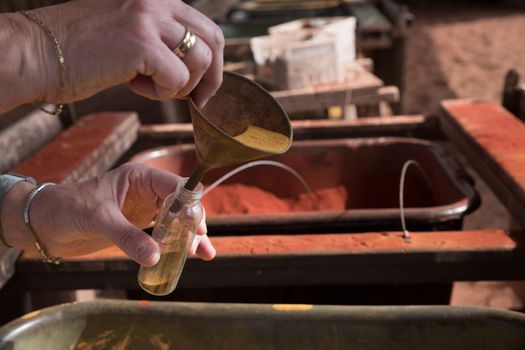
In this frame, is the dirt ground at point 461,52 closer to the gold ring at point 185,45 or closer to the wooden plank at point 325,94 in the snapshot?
the wooden plank at point 325,94

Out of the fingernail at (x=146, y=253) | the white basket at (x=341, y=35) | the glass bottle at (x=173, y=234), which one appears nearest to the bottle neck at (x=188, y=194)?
the glass bottle at (x=173, y=234)

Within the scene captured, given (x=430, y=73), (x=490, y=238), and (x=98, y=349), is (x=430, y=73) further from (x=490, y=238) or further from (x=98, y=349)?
(x=98, y=349)

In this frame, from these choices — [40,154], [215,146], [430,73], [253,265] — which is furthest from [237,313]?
[430,73]

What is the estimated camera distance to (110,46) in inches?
34.7

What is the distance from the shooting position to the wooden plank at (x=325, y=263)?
5.46 ft

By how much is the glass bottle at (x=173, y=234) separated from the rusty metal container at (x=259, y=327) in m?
0.28

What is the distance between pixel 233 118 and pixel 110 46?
0.25 meters

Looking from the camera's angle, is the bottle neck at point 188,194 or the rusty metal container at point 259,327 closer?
the bottle neck at point 188,194

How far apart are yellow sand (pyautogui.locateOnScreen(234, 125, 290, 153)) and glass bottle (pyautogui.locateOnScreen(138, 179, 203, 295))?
0.13m

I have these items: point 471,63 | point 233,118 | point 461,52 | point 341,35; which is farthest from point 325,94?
point 461,52

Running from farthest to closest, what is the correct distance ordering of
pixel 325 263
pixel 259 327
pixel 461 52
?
pixel 461 52, pixel 325 263, pixel 259 327

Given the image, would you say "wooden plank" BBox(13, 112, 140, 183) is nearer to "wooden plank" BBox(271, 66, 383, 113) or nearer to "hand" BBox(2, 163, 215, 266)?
"wooden plank" BBox(271, 66, 383, 113)

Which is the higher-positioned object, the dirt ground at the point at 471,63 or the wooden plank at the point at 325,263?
the wooden plank at the point at 325,263

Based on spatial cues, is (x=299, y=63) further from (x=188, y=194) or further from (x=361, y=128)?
(x=188, y=194)
